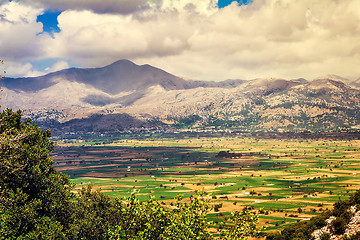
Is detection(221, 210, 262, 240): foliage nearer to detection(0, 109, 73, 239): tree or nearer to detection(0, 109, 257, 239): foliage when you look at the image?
detection(0, 109, 257, 239): foliage

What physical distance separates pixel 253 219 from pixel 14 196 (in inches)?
1317

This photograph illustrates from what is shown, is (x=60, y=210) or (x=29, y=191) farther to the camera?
(x=60, y=210)

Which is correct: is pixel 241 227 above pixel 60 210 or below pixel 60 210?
above

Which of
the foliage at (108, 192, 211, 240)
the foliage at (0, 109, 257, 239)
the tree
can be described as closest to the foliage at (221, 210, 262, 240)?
the foliage at (0, 109, 257, 239)

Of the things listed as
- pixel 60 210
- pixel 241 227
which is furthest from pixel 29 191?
pixel 241 227

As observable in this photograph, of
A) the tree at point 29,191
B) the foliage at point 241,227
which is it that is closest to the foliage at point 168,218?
the foliage at point 241,227

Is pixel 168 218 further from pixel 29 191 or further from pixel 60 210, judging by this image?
pixel 60 210

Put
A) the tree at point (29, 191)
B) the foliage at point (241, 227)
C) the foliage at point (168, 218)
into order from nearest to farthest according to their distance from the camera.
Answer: the foliage at point (168, 218)
the foliage at point (241, 227)
the tree at point (29, 191)

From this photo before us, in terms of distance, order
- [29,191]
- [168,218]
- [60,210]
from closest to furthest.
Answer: [168,218], [29,191], [60,210]

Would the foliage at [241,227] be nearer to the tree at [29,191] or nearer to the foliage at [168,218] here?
the foliage at [168,218]

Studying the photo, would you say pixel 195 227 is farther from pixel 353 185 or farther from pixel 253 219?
pixel 353 185

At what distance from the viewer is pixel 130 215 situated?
92.3 ft

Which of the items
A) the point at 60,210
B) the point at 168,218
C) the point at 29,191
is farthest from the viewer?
the point at 60,210

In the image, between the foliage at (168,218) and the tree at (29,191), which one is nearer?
the foliage at (168,218)
